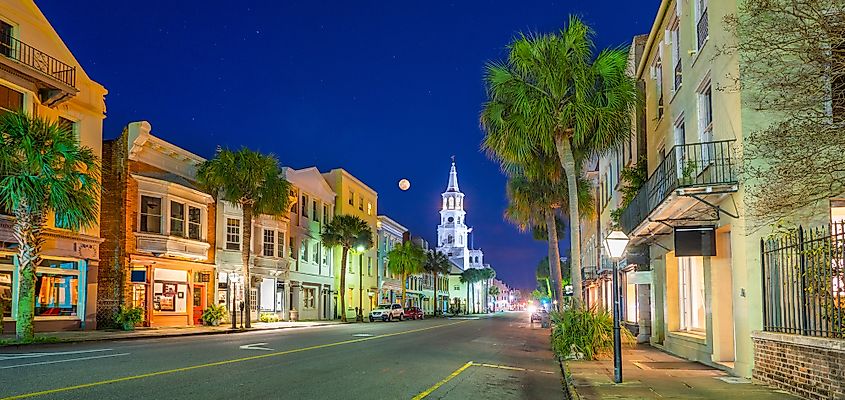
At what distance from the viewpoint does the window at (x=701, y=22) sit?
54.8 ft

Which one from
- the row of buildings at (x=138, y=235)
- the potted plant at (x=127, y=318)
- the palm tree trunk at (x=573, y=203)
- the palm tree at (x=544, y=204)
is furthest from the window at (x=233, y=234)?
the palm tree trunk at (x=573, y=203)

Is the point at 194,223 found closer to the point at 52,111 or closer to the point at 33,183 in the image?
the point at 52,111

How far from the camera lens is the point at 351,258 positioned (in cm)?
6525

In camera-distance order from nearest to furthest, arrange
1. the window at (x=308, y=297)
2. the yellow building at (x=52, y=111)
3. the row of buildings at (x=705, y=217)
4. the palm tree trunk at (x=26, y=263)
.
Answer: the row of buildings at (x=705, y=217)
the palm tree trunk at (x=26, y=263)
the yellow building at (x=52, y=111)
the window at (x=308, y=297)

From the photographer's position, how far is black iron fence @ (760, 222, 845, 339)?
10.4 metres

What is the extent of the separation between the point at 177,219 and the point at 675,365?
2737 centimetres

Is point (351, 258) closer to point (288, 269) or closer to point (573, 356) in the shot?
point (288, 269)

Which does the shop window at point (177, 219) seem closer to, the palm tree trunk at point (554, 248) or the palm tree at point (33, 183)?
the palm tree at point (33, 183)

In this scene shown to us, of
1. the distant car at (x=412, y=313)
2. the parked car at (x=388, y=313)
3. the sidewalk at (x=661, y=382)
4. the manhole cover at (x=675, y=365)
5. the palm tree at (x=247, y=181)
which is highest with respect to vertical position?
the palm tree at (x=247, y=181)

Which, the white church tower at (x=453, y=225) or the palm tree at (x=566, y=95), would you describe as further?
the white church tower at (x=453, y=225)

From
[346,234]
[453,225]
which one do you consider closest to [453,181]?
[453,225]

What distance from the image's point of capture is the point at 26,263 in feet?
78.1

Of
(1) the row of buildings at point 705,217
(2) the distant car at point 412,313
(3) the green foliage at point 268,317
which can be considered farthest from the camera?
(2) the distant car at point 412,313

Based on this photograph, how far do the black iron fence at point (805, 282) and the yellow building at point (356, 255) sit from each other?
46539mm
